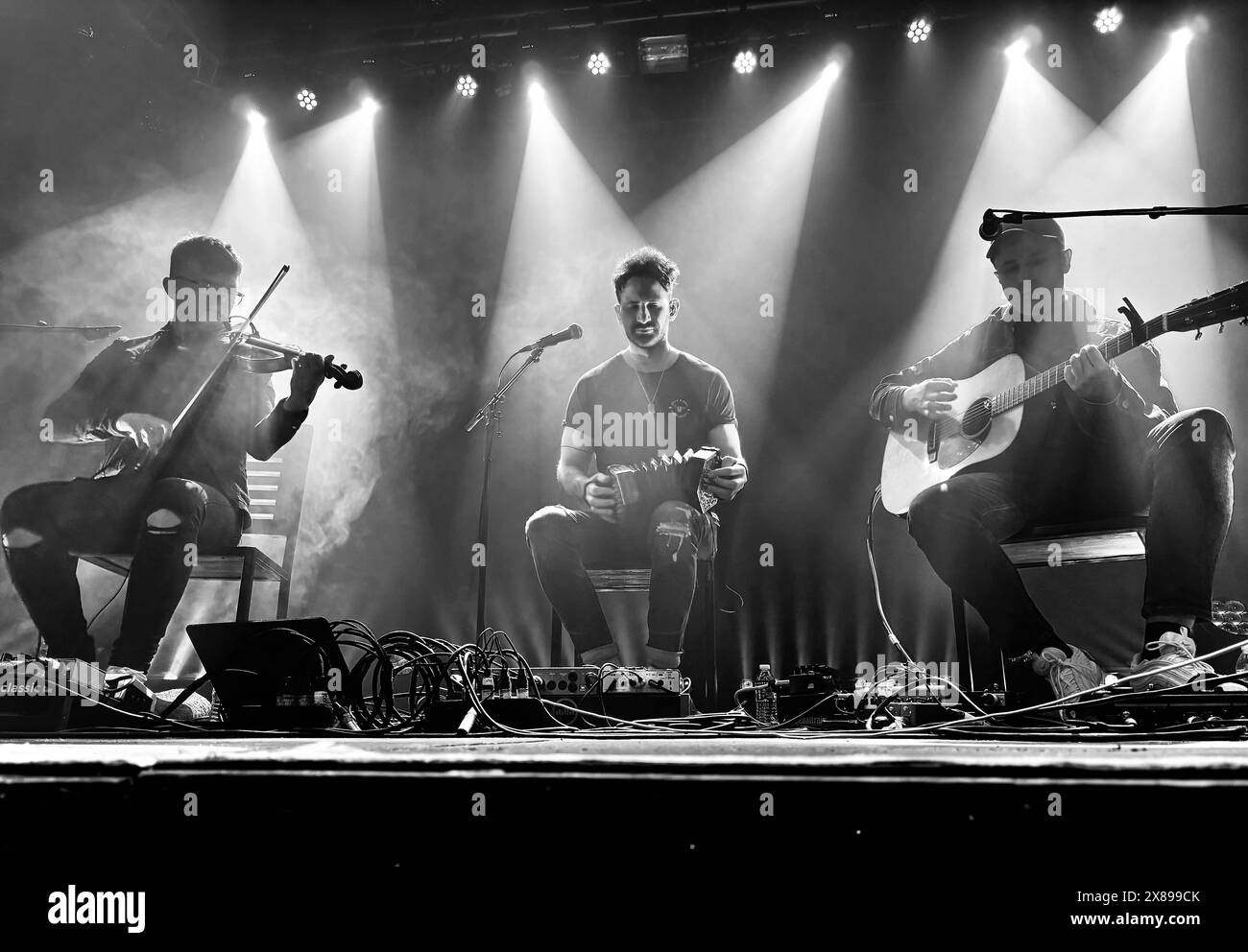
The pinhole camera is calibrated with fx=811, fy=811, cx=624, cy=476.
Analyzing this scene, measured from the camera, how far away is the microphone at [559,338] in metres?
3.94

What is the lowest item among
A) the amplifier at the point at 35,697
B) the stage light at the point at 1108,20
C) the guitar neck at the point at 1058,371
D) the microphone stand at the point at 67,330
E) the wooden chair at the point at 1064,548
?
the amplifier at the point at 35,697

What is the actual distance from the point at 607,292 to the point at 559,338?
0.36 meters

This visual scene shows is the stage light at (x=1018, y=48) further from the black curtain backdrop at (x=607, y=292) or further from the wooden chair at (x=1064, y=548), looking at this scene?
the wooden chair at (x=1064, y=548)

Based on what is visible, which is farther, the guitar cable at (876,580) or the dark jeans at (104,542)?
the guitar cable at (876,580)

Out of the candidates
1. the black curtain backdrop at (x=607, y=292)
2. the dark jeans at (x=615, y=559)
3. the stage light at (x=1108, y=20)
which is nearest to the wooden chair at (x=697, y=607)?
the dark jeans at (x=615, y=559)

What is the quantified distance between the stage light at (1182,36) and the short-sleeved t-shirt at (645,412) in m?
2.66

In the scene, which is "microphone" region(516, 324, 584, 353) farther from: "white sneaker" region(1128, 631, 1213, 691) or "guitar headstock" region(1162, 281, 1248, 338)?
"white sneaker" region(1128, 631, 1213, 691)

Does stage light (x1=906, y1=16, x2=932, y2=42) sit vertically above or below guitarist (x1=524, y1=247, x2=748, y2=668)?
above

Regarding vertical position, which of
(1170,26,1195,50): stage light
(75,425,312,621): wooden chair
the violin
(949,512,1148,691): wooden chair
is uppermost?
(1170,26,1195,50): stage light

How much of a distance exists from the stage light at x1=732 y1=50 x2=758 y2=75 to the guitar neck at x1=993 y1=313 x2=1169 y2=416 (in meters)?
2.22

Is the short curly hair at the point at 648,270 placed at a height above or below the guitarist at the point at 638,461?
above

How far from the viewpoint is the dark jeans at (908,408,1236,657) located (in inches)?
114

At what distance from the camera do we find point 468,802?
2.12 ft

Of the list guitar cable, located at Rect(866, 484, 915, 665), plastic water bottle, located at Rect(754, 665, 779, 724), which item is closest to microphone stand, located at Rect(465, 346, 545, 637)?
plastic water bottle, located at Rect(754, 665, 779, 724)
